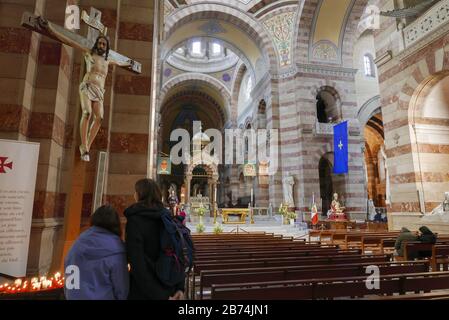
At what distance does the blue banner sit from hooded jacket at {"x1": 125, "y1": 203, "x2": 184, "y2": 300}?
13.5 metres

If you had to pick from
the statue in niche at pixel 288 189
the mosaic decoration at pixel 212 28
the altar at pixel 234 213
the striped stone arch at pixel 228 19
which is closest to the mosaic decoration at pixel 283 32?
the striped stone arch at pixel 228 19

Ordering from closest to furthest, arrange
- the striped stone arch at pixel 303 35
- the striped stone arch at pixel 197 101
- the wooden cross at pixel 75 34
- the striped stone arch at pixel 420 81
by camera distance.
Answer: the wooden cross at pixel 75 34, the striped stone arch at pixel 420 81, the striped stone arch at pixel 303 35, the striped stone arch at pixel 197 101

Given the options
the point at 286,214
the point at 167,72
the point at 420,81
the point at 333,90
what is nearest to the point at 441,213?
the point at 420,81

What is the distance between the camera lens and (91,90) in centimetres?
349

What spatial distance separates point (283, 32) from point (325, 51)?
2.70m

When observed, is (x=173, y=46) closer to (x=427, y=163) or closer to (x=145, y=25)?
(x=145, y=25)

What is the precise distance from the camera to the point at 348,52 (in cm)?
1648

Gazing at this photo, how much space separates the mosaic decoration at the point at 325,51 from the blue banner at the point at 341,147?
4.65m

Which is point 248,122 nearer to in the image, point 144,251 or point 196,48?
point 196,48

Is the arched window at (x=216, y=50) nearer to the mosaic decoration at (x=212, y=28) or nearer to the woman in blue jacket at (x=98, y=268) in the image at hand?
the mosaic decoration at (x=212, y=28)

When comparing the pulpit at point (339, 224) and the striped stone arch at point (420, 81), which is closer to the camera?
the striped stone arch at point (420, 81)

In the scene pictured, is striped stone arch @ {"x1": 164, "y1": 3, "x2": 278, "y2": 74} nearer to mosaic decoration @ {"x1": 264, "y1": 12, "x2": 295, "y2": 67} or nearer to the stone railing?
mosaic decoration @ {"x1": 264, "y1": 12, "x2": 295, "y2": 67}

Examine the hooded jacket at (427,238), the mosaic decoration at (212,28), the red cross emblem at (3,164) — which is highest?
the mosaic decoration at (212,28)

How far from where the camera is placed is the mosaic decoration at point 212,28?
58.0 ft
